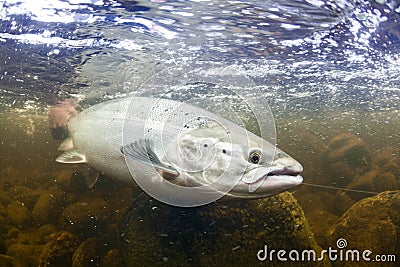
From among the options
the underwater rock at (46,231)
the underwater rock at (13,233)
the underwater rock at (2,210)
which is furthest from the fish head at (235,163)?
the underwater rock at (2,210)

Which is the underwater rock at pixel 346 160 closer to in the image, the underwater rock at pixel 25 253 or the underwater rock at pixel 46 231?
the underwater rock at pixel 46 231

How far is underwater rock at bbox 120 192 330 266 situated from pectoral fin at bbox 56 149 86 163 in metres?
1.54

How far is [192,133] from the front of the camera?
13.5 ft

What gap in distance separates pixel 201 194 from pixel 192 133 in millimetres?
818

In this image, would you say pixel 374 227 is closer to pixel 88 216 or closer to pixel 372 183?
pixel 372 183

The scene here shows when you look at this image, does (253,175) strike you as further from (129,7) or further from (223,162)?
(129,7)

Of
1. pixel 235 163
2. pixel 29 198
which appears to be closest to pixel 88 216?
pixel 29 198

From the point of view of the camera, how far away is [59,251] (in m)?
6.35

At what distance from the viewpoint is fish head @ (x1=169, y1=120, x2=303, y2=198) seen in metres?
3.47

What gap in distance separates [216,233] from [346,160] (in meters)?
10.6

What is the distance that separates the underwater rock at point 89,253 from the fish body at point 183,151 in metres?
2.11

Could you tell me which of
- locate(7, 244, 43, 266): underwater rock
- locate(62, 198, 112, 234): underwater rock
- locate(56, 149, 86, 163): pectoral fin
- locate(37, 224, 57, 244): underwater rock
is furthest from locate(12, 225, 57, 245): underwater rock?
locate(56, 149, 86, 163): pectoral fin

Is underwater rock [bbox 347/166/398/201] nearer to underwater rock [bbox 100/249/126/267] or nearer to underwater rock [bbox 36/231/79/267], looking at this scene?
underwater rock [bbox 100/249/126/267]

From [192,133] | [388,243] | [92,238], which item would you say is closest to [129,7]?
[192,133]
